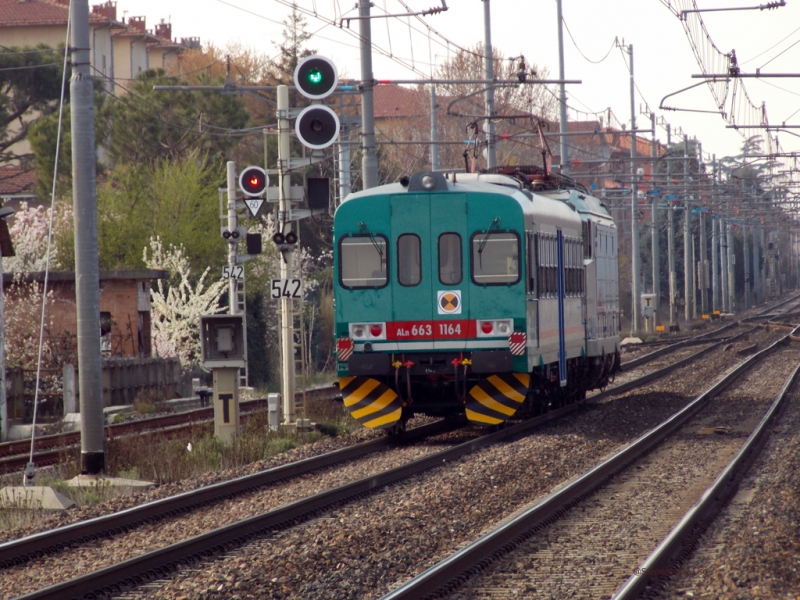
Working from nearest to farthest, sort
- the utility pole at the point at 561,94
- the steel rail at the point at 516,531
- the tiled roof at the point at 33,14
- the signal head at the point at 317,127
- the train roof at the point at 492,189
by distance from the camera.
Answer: the steel rail at the point at 516,531
the train roof at the point at 492,189
the signal head at the point at 317,127
the utility pole at the point at 561,94
the tiled roof at the point at 33,14

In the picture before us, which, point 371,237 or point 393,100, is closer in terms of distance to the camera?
point 371,237

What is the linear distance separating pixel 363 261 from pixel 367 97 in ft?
14.2

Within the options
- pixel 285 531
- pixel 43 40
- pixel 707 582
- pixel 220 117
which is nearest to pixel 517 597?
pixel 707 582

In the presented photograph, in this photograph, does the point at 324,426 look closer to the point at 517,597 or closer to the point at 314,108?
the point at 314,108

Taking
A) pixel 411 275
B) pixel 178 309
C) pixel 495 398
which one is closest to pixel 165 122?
pixel 178 309

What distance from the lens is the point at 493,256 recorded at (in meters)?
14.8

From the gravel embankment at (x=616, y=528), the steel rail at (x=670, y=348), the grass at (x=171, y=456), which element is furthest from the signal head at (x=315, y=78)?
the steel rail at (x=670, y=348)

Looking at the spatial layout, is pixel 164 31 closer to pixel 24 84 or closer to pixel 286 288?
pixel 24 84

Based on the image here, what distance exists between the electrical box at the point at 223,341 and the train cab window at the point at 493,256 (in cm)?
337

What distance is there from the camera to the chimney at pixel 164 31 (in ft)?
238

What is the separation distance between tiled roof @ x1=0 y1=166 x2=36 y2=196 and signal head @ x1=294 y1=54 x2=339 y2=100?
34760mm

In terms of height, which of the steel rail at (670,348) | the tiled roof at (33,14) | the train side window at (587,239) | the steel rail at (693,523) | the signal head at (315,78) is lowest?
the steel rail at (693,523)

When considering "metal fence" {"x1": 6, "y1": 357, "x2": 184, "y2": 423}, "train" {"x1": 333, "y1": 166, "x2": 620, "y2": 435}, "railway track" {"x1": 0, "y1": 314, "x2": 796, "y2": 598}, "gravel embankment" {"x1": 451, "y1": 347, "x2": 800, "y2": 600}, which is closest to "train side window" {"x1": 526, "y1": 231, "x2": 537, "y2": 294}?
"train" {"x1": 333, "y1": 166, "x2": 620, "y2": 435}

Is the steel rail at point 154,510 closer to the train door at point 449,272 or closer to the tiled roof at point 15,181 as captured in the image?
the train door at point 449,272
